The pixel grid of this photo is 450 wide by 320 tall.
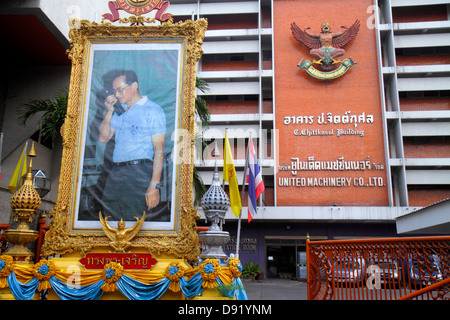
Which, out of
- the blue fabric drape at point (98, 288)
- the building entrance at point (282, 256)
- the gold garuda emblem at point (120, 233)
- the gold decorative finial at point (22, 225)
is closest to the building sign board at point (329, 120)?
the building entrance at point (282, 256)

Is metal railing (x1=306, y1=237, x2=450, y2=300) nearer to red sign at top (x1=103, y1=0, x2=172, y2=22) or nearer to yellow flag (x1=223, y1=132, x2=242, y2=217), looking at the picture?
yellow flag (x1=223, y1=132, x2=242, y2=217)

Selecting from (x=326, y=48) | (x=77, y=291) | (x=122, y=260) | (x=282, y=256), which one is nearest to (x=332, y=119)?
(x=326, y=48)

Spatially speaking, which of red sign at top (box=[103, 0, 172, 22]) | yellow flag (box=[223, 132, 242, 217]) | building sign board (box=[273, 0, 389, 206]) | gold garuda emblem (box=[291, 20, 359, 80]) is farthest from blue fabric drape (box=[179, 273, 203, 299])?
gold garuda emblem (box=[291, 20, 359, 80])

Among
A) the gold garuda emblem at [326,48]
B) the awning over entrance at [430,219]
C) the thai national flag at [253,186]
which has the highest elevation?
the gold garuda emblem at [326,48]

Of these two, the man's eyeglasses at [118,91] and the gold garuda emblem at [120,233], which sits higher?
the man's eyeglasses at [118,91]

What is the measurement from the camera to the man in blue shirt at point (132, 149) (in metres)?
5.92

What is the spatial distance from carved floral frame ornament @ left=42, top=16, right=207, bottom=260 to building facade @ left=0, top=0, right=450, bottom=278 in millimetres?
15141

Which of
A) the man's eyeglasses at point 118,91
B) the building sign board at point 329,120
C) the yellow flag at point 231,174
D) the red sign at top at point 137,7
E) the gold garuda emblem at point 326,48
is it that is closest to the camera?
the man's eyeglasses at point 118,91

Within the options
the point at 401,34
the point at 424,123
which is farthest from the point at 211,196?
the point at 401,34

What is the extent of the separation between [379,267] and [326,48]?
22278mm

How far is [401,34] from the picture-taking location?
993 inches

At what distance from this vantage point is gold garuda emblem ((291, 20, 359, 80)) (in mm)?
24625

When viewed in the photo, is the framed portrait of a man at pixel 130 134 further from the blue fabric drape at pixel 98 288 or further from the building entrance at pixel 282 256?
the building entrance at pixel 282 256

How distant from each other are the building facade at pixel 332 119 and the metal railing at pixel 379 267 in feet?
53.1
